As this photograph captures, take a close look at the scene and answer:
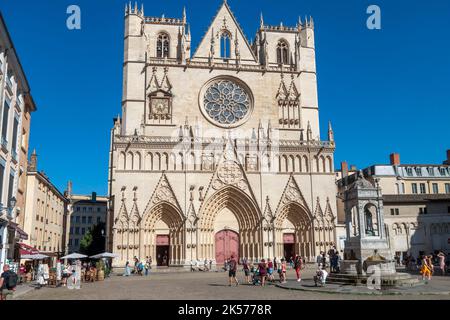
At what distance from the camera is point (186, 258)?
39000 mm

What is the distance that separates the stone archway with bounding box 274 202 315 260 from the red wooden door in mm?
4052

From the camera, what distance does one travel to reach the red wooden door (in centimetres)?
4166

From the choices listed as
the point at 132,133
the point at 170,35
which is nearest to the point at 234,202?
the point at 132,133

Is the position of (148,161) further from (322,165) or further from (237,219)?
(322,165)

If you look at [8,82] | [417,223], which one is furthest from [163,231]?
[417,223]

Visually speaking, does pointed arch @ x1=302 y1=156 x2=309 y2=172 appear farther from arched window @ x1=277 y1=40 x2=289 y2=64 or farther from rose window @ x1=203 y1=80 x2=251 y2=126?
arched window @ x1=277 y1=40 x2=289 y2=64

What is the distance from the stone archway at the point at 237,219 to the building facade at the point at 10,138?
16784 millimetres

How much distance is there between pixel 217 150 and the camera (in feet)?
137

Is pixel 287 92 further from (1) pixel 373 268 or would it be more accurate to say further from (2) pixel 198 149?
(1) pixel 373 268

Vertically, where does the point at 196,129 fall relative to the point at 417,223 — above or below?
above

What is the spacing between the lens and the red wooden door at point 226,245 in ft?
137

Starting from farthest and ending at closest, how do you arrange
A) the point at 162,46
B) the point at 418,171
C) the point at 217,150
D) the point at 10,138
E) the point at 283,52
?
1. the point at 418,171
2. the point at 283,52
3. the point at 162,46
4. the point at 217,150
5. the point at 10,138

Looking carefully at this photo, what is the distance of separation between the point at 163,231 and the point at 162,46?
19.3 metres

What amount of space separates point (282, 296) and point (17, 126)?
19.0m
